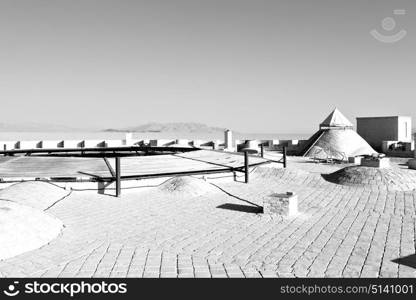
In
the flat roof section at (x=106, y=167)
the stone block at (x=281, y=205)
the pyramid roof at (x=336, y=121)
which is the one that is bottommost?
the stone block at (x=281, y=205)

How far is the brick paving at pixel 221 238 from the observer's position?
6023 millimetres

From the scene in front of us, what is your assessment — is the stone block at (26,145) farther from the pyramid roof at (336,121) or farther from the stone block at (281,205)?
the pyramid roof at (336,121)

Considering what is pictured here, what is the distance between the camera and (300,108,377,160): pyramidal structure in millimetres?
30641

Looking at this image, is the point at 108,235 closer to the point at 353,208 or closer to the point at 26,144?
the point at 353,208

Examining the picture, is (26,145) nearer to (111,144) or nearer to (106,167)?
(111,144)

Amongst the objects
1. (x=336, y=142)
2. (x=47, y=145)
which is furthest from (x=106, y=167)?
(x=336, y=142)

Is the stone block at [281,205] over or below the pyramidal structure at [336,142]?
below

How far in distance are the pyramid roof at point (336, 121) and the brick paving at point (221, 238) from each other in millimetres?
22079

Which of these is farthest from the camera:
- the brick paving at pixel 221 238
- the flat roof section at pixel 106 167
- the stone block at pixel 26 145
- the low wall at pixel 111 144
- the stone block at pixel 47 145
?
the stone block at pixel 47 145

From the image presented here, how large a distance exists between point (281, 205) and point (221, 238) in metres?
2.61

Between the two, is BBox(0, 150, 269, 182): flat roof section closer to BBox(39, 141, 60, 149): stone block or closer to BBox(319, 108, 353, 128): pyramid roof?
BBox(39, 141, 60, 149): stone block

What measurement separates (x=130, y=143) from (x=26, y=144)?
8278mm

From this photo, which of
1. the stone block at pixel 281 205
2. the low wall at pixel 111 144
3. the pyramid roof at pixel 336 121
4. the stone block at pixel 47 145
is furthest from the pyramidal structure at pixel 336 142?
the stone block at pixel 47 145

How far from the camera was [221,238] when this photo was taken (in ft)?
25.9
